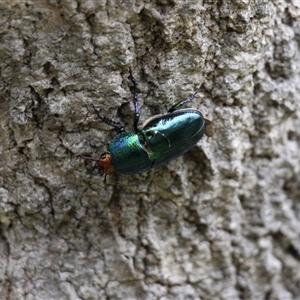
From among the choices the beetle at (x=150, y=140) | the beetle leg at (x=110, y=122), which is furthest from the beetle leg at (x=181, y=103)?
the beetle leg at (x=110, y=122)

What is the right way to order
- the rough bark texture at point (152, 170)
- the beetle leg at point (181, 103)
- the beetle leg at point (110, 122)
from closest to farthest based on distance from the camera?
the rough bark texture at point (152, 170) < the beetle leg at point (110, 122) < the beetle leg at point (181, 103)

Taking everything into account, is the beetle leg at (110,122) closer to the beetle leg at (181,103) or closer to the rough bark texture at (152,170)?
the rough bark texture at (152,170)

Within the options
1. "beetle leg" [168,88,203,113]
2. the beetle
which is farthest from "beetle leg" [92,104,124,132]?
"beetle leg" [168,88,203,113]

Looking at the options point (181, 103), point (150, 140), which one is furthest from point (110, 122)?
point (181, 103)

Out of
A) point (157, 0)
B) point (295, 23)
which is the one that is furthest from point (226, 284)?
point (157, 0)

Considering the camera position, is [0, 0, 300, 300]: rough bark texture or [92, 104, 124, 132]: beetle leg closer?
[0, 0, 300, 300]: rough bark texture

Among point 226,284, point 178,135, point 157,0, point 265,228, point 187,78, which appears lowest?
point 226,284

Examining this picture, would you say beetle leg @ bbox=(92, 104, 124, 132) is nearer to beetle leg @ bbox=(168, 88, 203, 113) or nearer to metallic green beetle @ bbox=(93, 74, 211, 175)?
metallic green beetle @ bbox=(93, 74, 211, 175)

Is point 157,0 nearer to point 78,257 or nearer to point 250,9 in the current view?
point 250,9
